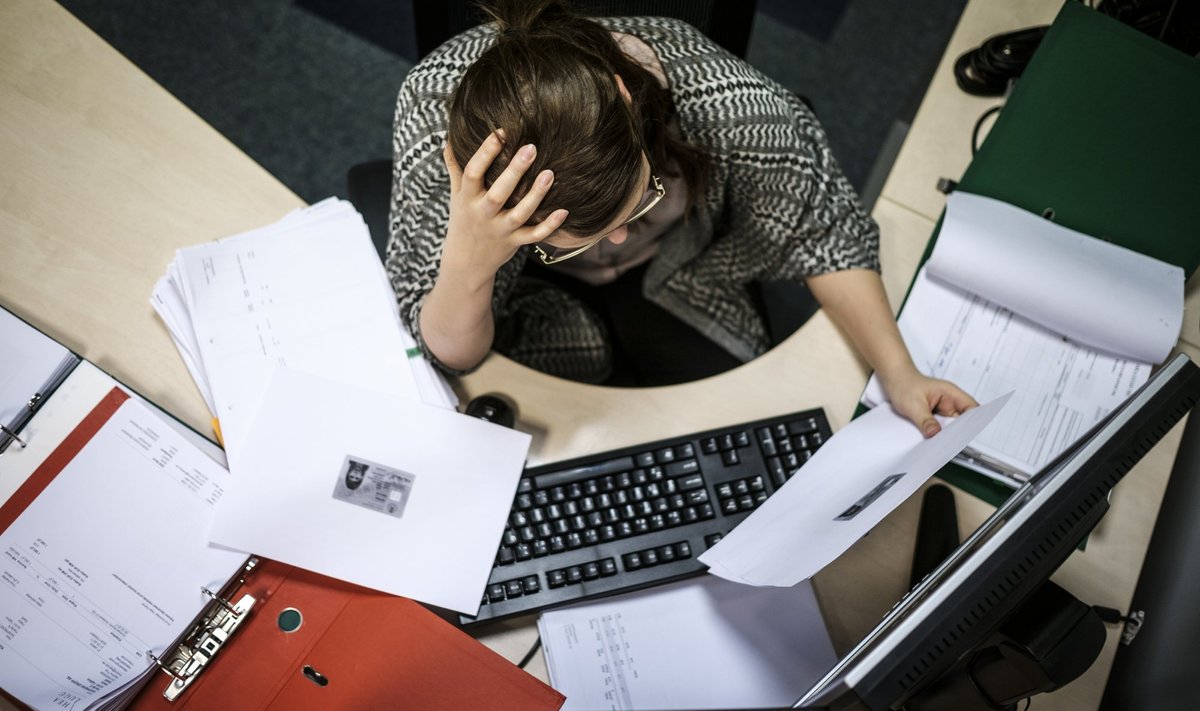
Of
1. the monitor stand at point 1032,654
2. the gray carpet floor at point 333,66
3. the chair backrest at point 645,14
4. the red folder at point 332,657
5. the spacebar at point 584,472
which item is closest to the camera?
the monitor stand at point 1032,654

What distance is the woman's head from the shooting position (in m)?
0.75

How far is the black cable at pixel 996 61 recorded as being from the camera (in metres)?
1.09

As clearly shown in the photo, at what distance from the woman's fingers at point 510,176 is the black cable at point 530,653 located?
0.49 metres

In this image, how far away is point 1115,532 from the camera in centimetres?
95

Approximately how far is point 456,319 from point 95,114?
0.58 metres

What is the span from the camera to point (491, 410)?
36.9 inches

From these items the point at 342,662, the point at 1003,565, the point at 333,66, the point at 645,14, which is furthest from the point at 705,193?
the point at 333,66

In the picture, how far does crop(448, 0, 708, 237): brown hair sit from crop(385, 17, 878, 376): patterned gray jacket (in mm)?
127

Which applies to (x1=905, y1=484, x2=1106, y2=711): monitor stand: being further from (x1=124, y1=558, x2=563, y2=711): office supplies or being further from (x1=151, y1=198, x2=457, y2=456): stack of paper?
(x1=151, y1=198, x2=457, y2=456): stack of paper

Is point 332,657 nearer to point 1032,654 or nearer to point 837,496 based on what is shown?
point 837,496

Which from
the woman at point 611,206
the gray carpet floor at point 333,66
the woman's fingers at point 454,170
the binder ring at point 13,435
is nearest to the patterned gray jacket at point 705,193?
the woman at point 611,206

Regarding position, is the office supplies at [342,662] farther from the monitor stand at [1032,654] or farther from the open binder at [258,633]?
the monitor stand at [1032,654]

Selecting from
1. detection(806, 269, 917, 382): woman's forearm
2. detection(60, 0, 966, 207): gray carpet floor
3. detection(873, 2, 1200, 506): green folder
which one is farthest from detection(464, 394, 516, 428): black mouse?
detection(60, 0, 966, 207): gray carpet floor

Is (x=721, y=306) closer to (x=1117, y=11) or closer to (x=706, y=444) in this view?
(x=706, y=444)
